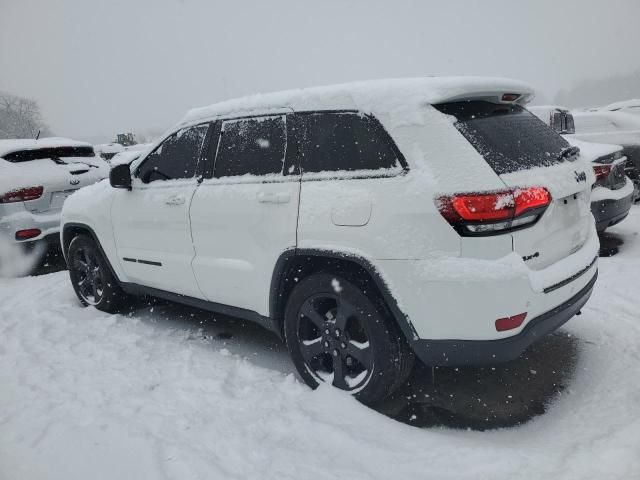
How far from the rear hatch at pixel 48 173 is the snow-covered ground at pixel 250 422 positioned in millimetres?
2659

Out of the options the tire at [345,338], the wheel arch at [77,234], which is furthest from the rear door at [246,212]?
the wheel arch at [77,234]

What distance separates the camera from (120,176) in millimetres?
3805

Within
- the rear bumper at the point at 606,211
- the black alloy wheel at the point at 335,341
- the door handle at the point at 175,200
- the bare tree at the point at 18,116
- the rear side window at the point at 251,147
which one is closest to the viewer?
the black alloy wheel at the point at 335,341

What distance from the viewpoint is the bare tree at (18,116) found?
2771 inches

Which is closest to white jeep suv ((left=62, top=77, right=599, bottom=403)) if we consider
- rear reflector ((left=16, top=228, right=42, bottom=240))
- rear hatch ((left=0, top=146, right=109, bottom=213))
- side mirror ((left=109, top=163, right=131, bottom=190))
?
side mirror ((left=109, top=163, right=131, bottom=190))

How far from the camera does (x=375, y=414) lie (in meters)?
2.61

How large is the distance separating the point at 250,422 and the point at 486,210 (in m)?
1.72

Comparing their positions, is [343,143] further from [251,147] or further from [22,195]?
[22,195]

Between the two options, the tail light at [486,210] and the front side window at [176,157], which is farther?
the front side window at [176,157]

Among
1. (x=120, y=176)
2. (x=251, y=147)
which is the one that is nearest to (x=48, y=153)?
(x=120, y=176)

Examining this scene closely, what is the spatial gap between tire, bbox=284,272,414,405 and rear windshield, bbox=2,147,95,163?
5125mm

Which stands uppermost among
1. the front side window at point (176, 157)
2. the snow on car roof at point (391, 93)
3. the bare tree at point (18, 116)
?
the snow on car roof at point (391, 93)

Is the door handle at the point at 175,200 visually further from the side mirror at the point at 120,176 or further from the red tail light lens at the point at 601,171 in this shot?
the red tail light lens at the point at 601,171

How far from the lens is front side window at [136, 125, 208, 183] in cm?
351
